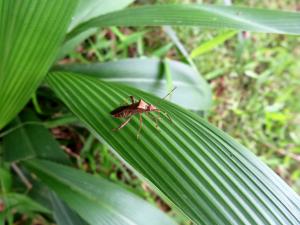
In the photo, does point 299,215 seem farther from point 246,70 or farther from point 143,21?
point 246,70

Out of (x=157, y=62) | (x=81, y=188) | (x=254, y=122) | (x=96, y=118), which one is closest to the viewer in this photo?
(x=96, y=118)

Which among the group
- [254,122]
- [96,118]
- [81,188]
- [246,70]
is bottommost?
[81,188]

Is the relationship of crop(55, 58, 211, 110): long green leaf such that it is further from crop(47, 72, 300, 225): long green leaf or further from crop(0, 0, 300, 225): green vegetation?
crop(47, 72, 300, 225): long green leaf

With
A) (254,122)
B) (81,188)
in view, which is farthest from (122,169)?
(254,122)

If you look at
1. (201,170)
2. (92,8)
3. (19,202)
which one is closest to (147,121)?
(201,170)

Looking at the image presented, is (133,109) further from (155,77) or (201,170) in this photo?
(155,77)

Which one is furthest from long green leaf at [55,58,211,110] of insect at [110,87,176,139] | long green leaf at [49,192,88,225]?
insect at [110,87,176,139]

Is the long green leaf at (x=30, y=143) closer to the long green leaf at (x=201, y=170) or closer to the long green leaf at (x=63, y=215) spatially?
the long green leaf at (x=63, y=215)
